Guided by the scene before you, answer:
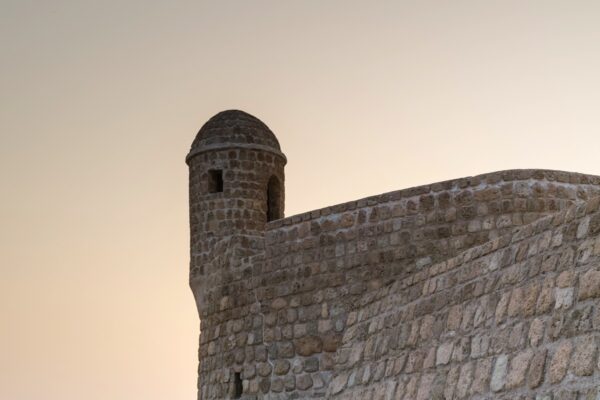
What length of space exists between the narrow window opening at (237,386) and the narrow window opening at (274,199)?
3548mm

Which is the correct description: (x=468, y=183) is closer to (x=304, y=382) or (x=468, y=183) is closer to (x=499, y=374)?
(x=304, y=382)

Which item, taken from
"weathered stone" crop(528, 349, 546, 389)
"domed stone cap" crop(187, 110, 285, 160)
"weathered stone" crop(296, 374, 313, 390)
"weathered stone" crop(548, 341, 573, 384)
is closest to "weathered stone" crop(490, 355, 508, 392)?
"weathered stone" crop(528, 349, 546, 389)

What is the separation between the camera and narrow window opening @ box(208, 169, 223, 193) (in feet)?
56.3

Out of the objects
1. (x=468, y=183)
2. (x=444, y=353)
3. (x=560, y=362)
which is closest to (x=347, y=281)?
(x=468, y=183)

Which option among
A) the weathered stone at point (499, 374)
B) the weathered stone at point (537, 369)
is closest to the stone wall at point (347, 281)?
the weathered stone at point (499, 374)

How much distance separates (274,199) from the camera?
1766 centimetres

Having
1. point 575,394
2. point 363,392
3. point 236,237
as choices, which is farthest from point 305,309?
point 575,394

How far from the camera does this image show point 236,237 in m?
15.4

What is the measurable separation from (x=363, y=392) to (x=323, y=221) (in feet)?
12.0

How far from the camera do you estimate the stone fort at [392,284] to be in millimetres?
7758

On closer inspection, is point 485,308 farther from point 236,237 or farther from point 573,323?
point 236,237

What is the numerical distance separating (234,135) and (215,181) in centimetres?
81

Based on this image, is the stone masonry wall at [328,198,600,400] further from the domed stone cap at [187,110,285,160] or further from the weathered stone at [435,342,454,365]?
the domed stone cap at [187,110,285,160]

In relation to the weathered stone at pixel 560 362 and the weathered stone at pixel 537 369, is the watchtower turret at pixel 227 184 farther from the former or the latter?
the weathered stone at pixel 560 362
